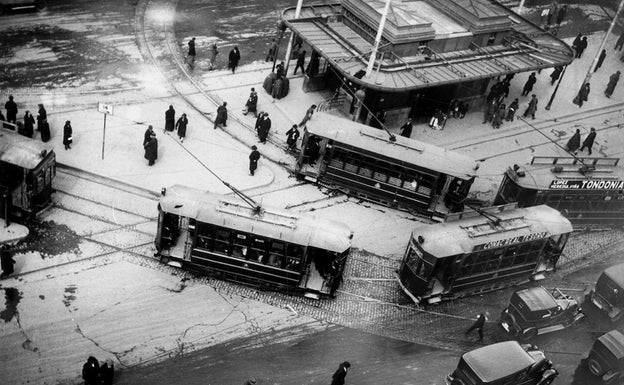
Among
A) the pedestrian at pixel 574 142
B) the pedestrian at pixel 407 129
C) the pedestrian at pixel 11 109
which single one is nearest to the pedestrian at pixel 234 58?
the pedestrian at pixel 407 129

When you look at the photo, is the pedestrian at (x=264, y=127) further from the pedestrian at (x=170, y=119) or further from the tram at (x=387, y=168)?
the pedestrian at (x=170, y=119)

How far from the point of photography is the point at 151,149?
2844 centimetres

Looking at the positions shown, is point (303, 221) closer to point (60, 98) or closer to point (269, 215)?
point (269, 215)

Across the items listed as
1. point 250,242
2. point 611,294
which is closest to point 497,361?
point 611,294

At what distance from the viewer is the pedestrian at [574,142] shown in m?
35.5

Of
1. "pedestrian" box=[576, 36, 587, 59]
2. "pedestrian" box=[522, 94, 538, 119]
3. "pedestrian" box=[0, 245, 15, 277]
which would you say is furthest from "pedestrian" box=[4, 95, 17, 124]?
"pedestrian" box=[576, 36, 587, 59]

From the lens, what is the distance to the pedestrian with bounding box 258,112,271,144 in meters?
31.6

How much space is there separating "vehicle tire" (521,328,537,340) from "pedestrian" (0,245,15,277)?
1778 centimetres

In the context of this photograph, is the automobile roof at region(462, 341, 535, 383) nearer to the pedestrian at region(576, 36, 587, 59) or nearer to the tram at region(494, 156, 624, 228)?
the tram at region(494, 156, 624, 228)

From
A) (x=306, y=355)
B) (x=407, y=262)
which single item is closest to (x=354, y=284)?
(x=407, y=262)

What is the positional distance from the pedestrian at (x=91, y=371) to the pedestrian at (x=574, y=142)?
89.7ft

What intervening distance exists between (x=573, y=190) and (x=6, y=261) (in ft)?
74.6

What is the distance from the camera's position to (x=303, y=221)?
23172 millimetres

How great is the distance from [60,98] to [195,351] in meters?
16.8
